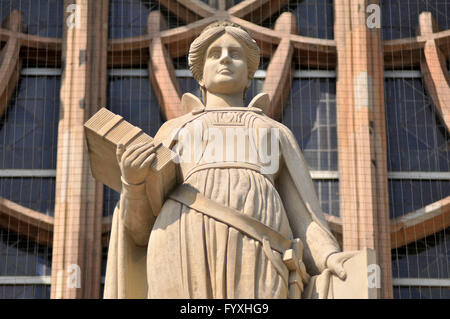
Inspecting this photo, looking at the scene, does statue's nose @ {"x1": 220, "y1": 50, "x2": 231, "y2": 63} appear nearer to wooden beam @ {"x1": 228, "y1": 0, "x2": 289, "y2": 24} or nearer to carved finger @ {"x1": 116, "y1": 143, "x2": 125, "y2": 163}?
carved finger @ {"x1": 116, "y1": 143, "x2": 125, "y2": 163}

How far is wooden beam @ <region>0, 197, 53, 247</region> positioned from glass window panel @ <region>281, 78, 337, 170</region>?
410cm

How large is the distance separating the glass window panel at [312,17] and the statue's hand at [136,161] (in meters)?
13.3

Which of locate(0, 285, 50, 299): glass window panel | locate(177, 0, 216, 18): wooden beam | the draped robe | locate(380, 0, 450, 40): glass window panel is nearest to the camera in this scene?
the draped robe

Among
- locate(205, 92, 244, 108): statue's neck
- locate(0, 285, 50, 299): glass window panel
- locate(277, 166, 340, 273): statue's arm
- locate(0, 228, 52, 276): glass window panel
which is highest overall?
locate(0, 228, 52, 276): glass window panel

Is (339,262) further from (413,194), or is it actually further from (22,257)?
(413,194)

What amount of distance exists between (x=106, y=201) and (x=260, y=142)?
11.2m

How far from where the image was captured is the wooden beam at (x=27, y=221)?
1853 centimetres

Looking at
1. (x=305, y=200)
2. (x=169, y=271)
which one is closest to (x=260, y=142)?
(x=305, y=200)

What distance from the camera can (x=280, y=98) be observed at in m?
19.7

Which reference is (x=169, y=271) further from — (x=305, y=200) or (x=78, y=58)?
(x=78, y=58)

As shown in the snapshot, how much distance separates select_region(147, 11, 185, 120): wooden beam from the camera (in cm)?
1925

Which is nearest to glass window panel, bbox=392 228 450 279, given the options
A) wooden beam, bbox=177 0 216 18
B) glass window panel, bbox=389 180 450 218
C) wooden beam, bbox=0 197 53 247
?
glass window panel, bbox=389 180 450 218

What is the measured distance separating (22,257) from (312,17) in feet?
20.5

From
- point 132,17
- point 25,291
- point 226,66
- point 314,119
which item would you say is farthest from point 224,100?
point 132,17
